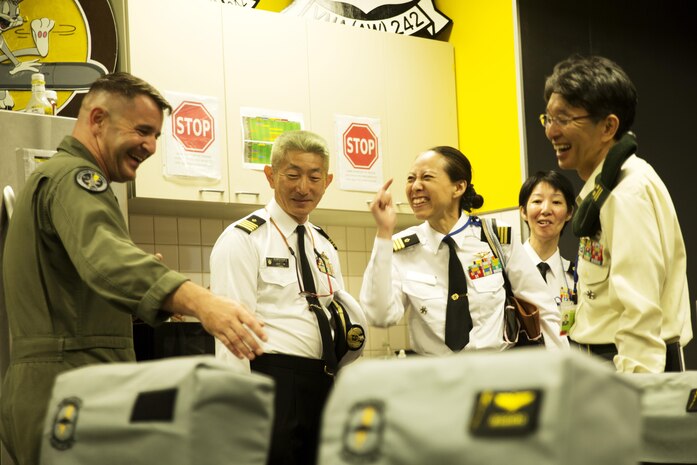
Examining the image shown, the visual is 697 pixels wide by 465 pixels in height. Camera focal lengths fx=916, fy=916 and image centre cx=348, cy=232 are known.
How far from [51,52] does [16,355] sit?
8.28 ft

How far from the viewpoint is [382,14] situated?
→ 524 cm

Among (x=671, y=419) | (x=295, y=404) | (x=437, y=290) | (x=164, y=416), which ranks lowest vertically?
(x=295, y=404)

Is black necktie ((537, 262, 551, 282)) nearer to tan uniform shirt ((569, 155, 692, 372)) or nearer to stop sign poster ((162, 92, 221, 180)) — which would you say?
stop sign poster ((162, 92, 221, 180))

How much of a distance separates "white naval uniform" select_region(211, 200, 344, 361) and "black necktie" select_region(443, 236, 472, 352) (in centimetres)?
39

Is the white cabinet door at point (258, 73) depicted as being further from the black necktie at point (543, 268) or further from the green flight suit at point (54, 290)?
the green flight suit at point (54, 290)

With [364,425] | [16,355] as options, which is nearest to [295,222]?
[16,355]

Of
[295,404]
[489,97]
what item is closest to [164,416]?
[295,404]

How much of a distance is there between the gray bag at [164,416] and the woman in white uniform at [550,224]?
2895 millimetres

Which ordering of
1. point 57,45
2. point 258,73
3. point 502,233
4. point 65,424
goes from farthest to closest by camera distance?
1. point 258,73
2. point 57,45
3. point 502,233
4. point 65,424

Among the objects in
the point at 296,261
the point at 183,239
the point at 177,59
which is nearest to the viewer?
the point at 296,261

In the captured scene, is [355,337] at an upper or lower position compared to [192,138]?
lower

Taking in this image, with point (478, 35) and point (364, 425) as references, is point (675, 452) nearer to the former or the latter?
point (364, 425)

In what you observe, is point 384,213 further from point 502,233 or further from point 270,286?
point 502,233

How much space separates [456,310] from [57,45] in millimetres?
2347
